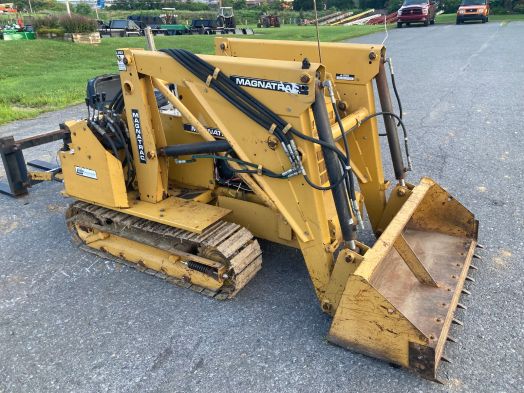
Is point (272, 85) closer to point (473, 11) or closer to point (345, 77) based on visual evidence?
point (345, 77)

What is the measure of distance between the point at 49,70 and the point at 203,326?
617 inches

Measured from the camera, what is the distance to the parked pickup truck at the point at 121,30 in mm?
30609

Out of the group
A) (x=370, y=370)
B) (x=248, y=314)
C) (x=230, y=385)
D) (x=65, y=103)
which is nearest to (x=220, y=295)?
(x=248, y=314)

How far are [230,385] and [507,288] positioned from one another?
2529 millimetres

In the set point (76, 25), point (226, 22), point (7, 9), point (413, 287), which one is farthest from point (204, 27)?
point (413, 287)

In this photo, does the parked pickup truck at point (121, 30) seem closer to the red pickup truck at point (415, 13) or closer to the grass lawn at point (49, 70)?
the grass lawn at point (49, 70)

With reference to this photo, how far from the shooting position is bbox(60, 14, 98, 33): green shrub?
23.2 m

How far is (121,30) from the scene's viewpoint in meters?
30.6

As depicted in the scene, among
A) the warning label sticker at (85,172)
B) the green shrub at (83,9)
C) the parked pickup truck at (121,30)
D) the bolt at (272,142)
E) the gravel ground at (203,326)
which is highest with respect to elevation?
the green shrub at (83,9)

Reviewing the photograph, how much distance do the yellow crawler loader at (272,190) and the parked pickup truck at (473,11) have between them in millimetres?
31844

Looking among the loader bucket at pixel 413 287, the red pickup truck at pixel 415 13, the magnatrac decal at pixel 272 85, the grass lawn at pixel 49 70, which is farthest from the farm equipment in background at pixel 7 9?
the loader bucket at pixel 413 287

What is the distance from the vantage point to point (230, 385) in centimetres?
314

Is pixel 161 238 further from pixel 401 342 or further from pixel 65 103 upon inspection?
pixel 65 103

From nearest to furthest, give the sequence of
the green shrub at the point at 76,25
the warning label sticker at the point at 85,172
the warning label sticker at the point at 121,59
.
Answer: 1. the warning label sticker at the point at 121,59
2. the warning label sticker at the point at 85,172
3. the green shrub at the point at 76,25
